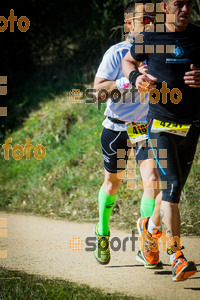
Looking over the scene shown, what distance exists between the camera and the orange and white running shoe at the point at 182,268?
329 centimetres

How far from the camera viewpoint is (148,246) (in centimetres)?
402

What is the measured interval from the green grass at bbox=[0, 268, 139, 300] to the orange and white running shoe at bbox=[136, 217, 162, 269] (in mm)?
635

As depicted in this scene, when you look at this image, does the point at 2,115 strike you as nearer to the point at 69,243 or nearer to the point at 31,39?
the point at 31,39

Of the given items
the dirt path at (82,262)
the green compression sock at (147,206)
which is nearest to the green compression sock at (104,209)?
the dirt path at (82,262)

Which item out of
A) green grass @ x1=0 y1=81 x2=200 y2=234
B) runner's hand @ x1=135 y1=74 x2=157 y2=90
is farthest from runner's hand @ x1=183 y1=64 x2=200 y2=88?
green grass @ x1=0 y1=81 x2=200 y2=234

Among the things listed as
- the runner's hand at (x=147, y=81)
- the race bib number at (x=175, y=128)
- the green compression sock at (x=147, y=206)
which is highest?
the runner's hand at (x=147, y=81)

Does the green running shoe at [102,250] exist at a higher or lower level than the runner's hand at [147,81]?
lower

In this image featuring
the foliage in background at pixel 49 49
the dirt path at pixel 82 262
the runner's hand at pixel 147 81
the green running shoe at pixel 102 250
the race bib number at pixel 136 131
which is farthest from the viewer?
the foliage in background at pixel 49 49

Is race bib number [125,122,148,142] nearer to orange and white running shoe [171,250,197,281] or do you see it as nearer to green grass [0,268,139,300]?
orange and white running shoe [171,250,197,281]

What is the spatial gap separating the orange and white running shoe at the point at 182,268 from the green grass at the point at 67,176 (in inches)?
73.9

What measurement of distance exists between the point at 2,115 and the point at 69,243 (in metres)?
6.53

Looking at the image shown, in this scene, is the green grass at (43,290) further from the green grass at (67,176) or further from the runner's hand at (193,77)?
the green grass at (67,176)

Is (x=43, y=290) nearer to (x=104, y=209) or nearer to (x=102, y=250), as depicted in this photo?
(x=102, y=250)

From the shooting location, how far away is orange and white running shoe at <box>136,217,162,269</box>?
400 cm
